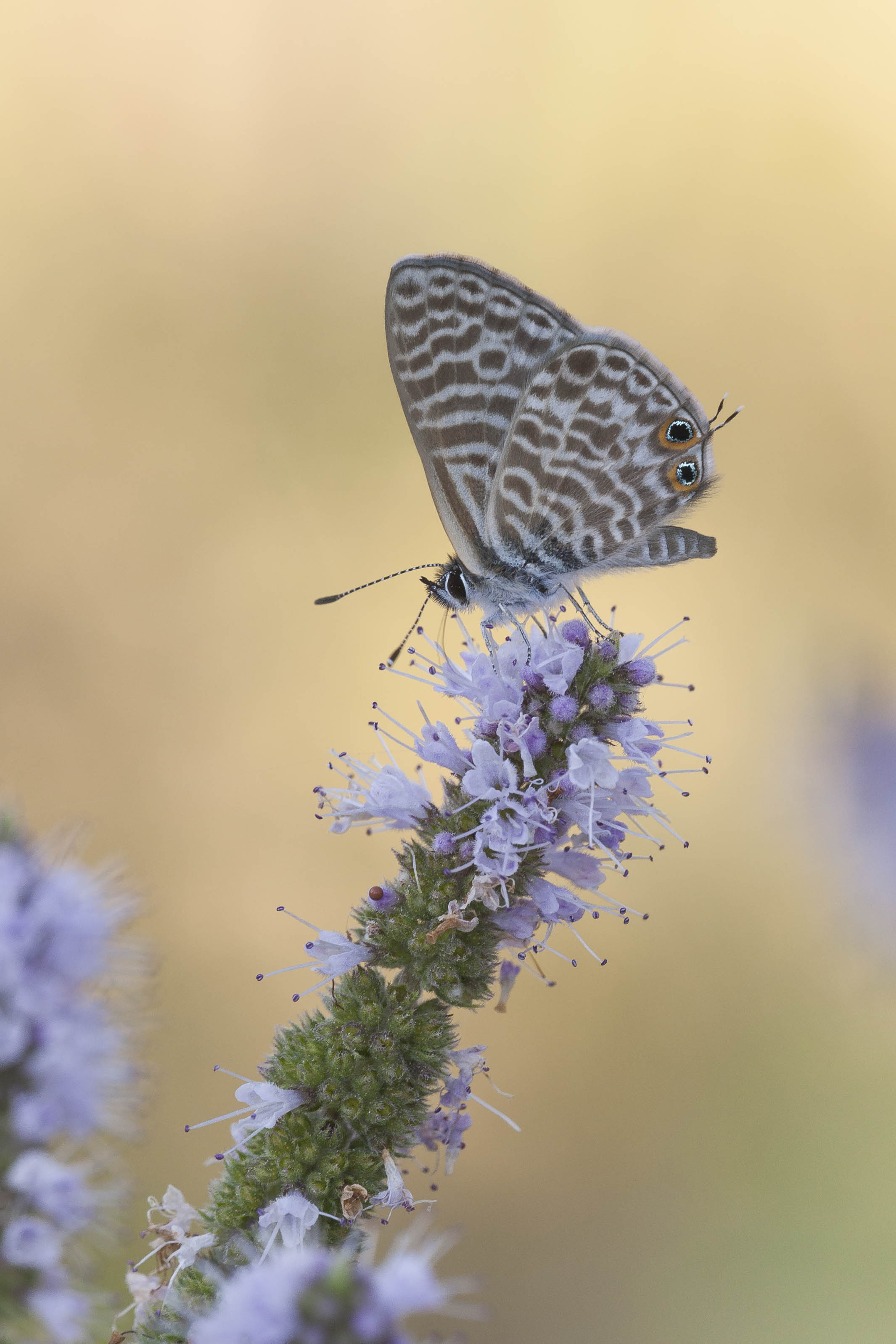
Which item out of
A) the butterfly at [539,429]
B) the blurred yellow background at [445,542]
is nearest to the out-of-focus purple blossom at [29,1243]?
the butterfly at [539,429]

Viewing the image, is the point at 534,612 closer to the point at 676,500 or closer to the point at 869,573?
the point at 676,500

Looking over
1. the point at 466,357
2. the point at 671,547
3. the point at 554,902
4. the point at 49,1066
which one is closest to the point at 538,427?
the point at 466,357

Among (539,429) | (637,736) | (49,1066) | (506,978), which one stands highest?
(539,429)

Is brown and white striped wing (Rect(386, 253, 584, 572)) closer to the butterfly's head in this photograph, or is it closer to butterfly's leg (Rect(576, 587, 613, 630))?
the butterfly's head

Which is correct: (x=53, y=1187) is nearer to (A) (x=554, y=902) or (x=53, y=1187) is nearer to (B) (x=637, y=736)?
(A) (x=554, y=902)

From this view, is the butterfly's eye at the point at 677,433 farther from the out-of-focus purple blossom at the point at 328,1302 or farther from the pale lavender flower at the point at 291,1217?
the out-of-focus purple blossom at the point at 328,1302

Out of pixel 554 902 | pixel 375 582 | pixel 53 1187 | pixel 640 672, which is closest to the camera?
pixel 53 1187

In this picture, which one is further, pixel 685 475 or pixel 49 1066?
pixel 685 475
